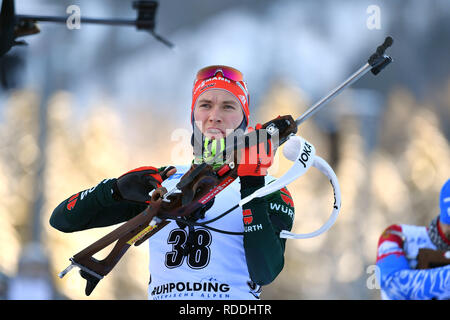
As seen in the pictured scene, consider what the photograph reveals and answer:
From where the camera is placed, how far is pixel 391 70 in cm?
1301

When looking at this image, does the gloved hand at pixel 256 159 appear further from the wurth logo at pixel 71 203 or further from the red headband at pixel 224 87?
the wurth logo at pixel 71 203

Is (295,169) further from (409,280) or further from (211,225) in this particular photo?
(409,280)

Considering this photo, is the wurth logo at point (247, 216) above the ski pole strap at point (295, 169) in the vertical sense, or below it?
below

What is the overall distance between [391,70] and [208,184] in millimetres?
11151

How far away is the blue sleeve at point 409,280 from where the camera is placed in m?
3.43

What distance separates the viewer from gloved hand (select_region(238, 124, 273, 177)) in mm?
2371

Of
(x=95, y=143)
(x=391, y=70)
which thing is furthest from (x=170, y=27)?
(x=391, y=70)

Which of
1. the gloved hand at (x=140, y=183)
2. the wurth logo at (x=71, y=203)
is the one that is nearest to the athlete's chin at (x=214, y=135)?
the gloved hand at (x=140, y=183)

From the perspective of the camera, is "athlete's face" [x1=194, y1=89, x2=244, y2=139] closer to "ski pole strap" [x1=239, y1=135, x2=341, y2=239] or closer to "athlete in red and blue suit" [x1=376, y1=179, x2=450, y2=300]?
"ski pole strap" [x1=239, y1=135, x2=341, y2=239]

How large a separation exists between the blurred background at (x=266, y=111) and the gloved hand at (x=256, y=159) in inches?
221

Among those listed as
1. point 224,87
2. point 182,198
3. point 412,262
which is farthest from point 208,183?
point 412,262
